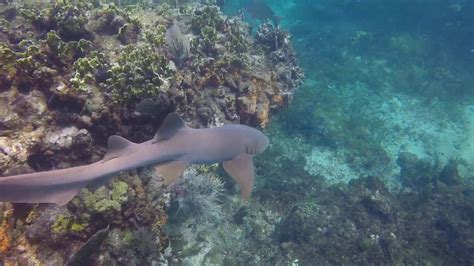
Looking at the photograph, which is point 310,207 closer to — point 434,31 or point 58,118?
point 58,118

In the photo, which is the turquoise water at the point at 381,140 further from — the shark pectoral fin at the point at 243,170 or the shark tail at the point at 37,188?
the shark tail at the point at 37,188

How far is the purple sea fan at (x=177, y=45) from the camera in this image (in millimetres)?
7148

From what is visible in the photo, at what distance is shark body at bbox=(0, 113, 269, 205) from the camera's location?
11.1 feet

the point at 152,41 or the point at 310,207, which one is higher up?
the point at 152,41

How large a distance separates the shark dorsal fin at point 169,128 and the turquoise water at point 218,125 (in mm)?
497

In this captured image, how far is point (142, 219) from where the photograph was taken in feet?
16.1

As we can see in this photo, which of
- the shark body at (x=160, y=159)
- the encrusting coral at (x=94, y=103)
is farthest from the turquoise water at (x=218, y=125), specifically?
the shark body at (x=160, y=159)

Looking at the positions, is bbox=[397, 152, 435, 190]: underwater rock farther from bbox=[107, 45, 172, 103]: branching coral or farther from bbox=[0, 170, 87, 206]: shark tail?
bbox=[0, 170, 87, 206]: shark tail

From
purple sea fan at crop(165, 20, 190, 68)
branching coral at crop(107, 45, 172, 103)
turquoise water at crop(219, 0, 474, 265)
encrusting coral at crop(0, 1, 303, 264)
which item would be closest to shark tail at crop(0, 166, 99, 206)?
encrusting coral at crop(0, 1, 303, 264)

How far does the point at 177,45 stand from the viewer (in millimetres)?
7297

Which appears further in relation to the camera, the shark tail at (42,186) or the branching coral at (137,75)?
the branching coral at (137,75)

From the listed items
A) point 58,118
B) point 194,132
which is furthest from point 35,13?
point 194,132

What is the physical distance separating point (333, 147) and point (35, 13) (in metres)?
9.82

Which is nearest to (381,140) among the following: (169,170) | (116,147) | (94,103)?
(169,170)
